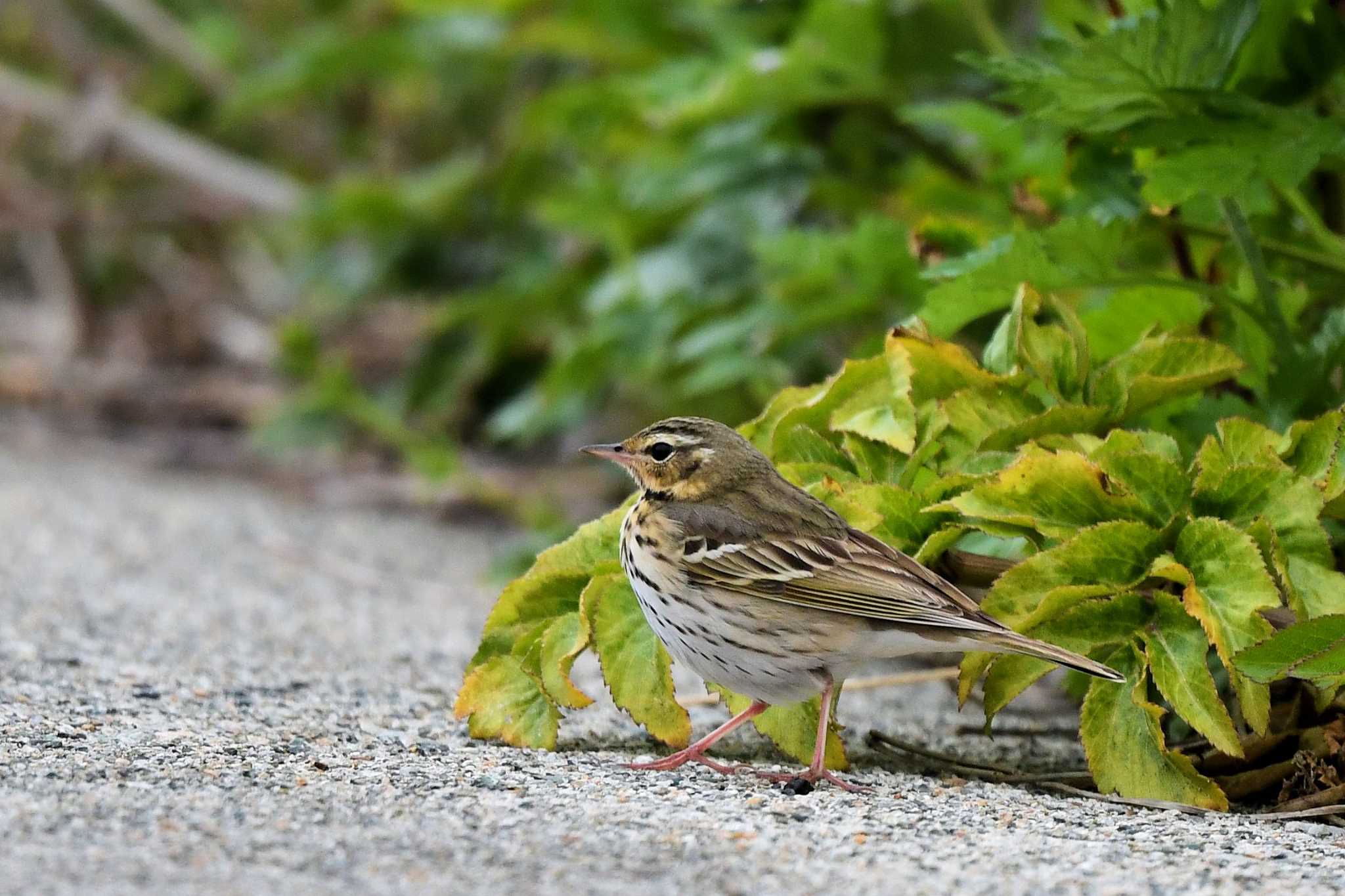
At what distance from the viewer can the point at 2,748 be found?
8.65ft

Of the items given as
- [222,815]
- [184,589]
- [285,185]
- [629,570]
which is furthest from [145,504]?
[222,815]

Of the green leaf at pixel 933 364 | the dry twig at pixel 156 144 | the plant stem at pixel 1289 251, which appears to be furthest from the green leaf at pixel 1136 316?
the dry twig at pixel 156 144

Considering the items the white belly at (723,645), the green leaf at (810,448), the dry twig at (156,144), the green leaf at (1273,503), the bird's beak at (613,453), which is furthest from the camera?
the dry twig at (156,144)

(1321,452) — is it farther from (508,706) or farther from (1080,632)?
(508,706)

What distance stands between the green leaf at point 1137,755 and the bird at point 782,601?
73mm

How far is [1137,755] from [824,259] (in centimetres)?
187

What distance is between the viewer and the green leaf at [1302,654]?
2.54 meters

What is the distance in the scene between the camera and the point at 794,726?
3.05 meters

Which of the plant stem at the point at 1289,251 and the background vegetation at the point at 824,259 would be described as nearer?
the background vegetation at the point at 824,259

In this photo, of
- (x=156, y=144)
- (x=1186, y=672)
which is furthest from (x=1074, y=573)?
(x=156, y=144)

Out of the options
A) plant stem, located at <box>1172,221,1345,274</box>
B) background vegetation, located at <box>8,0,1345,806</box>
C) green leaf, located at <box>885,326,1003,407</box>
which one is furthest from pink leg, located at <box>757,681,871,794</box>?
plant stem, located at <box>1172,221,1345,274</box>

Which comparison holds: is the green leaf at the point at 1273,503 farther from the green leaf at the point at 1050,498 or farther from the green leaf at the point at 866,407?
the green leaf at the point at 866,407

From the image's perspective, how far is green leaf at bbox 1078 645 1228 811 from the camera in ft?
9.04

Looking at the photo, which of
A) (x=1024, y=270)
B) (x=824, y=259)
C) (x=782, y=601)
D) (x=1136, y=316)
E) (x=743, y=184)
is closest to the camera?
(x=782, y=601)
